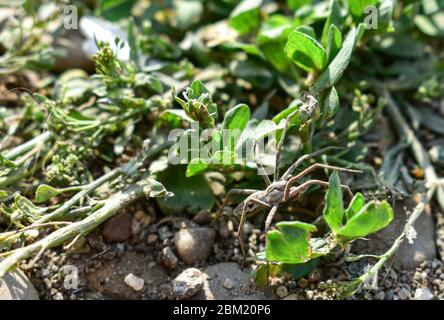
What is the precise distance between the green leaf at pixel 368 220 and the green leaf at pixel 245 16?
4.03 ft

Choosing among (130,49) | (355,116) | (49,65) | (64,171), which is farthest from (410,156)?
(49,65)

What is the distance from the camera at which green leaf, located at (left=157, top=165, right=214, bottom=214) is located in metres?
2.31

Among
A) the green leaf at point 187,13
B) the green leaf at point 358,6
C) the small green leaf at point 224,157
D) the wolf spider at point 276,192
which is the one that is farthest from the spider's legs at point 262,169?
the green leaf at point 187,13

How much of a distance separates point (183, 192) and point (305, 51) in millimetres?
744

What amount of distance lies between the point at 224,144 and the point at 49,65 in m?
1.12

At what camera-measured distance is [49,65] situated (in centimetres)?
275

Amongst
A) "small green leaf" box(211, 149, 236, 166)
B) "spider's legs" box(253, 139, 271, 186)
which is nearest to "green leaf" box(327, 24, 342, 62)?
"spider's legs" box(253, 139, 271, 186)

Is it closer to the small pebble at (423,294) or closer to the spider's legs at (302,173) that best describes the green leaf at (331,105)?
the spider's legs at (302,173)

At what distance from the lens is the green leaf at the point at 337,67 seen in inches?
84.0

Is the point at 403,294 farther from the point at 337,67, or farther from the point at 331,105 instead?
the point at 337,67

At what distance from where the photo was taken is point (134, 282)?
2141 millimetres

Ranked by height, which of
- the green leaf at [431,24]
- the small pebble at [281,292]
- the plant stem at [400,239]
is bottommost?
the small pebble at [281,292]

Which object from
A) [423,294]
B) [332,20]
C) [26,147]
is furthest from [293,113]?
[26,147]

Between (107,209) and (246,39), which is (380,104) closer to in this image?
(246,39)
